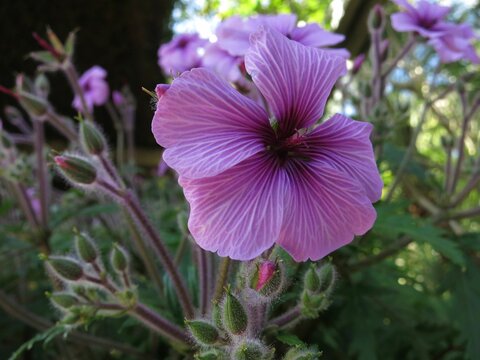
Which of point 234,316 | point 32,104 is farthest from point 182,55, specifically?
point 234,316

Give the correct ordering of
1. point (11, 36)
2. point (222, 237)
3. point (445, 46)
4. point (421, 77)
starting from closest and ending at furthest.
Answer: point (222, 237), point (445, 46), point (11, 36), point (421, 77)

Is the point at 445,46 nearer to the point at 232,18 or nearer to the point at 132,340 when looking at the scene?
the point at 232,18

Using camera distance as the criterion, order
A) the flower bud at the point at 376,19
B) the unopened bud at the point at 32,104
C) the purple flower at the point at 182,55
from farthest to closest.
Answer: the purple flower at the point at 182,55, the flower bud at the point at 376,19, the unopened bud at the point at 32,104

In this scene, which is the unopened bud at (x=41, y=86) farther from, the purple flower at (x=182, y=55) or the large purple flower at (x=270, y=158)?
the large purple flower at (x=270, y=158)

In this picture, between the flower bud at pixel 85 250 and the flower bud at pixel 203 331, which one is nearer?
the flower bud at pixel 203 331

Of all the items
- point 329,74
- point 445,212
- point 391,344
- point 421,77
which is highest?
point 329,74

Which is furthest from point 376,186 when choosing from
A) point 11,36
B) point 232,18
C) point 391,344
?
point 11,36

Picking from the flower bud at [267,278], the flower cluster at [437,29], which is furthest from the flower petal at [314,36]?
the flower bud at [267,278]
